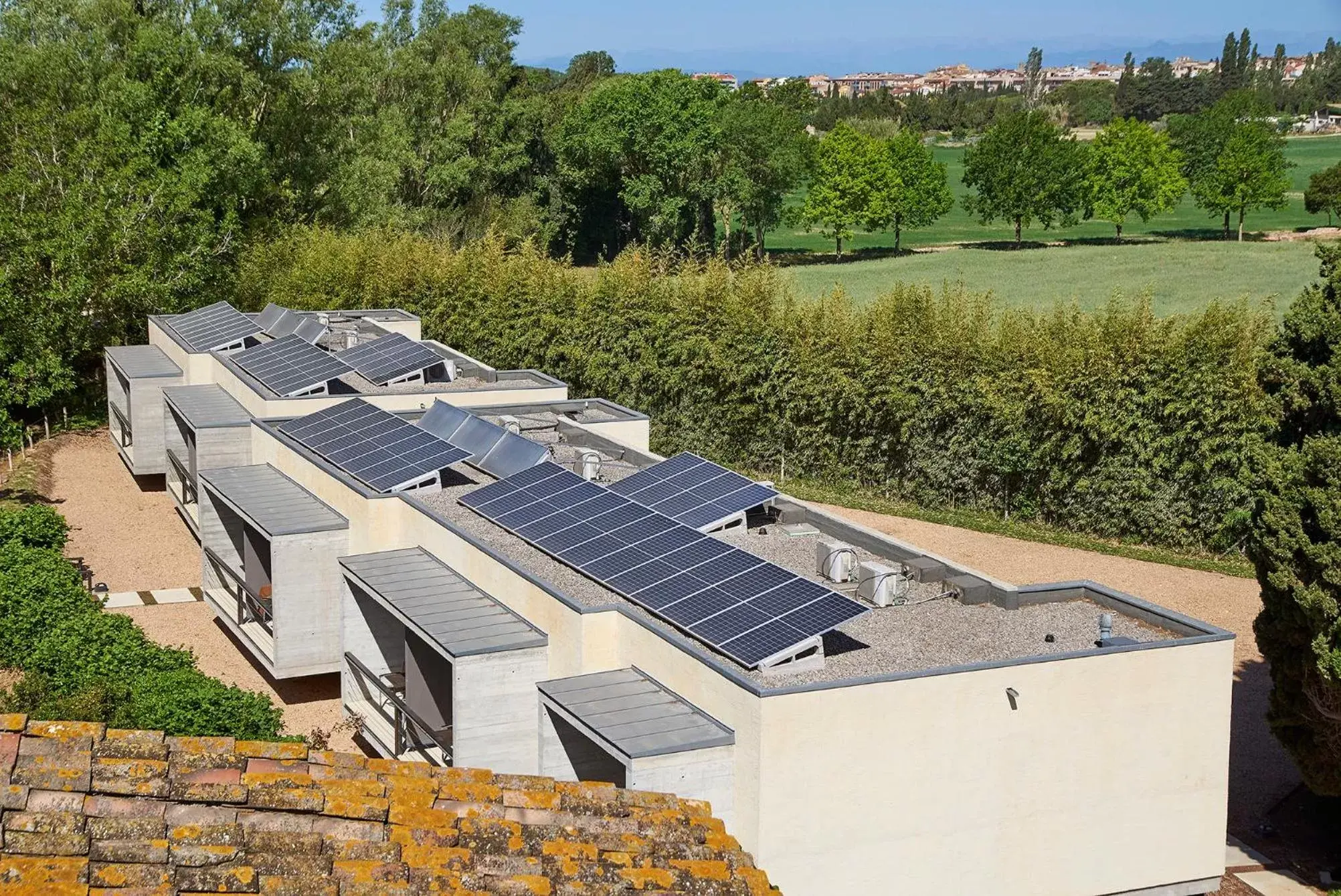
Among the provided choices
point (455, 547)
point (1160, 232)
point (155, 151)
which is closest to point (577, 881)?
point (455, 547)

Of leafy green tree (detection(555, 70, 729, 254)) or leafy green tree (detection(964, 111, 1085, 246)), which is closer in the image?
leafy green tree (detection(555, 70, 729, 254))

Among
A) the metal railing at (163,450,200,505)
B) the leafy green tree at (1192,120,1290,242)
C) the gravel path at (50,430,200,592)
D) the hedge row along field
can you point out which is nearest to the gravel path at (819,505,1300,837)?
the hedge row along field

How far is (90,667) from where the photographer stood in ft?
54.5

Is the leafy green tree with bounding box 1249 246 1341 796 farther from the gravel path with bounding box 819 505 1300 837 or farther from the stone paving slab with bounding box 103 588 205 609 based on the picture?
the stone paving slab with bounding box 103 588 205 609

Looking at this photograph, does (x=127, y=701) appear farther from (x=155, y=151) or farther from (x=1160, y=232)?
(x=1160, y=232)

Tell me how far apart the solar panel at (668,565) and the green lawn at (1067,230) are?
69488 mm

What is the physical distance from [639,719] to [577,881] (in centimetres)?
546

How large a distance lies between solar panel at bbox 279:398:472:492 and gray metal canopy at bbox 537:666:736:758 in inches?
224

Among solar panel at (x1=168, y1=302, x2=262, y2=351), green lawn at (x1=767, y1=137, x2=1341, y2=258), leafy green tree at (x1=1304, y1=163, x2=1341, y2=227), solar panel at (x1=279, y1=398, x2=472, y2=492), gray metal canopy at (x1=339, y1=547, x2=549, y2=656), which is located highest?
leafy green tree at (x1=1304, y1=163, x2=1341, y2=227)

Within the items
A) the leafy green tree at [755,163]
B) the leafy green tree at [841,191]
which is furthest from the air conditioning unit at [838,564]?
the leafy green tree at [841,191]

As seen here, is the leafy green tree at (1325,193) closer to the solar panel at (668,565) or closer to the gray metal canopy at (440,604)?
the solar panel at (668,565)

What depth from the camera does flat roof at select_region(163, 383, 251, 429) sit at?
2372 cm

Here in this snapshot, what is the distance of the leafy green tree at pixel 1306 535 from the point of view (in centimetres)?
1409

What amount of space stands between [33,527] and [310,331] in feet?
27.8
